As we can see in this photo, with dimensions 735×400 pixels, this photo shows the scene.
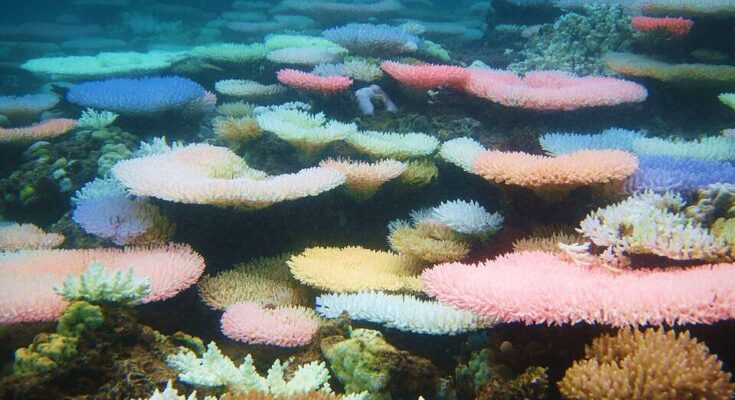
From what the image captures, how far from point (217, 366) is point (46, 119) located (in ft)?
16.4

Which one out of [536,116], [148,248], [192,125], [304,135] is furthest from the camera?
[192,125]

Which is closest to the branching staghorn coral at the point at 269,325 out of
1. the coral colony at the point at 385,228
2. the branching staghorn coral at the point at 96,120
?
the coral colony at the point at 385,228

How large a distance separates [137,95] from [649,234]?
15.8ft

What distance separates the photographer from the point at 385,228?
13.4ft

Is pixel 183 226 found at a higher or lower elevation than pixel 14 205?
higher

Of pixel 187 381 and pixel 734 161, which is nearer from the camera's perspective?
pixel 187 381

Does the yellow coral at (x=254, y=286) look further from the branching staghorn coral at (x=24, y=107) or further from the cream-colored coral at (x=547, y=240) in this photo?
the branching staghorn coral at (x=24, y=107)

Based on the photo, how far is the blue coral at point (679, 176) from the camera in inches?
119

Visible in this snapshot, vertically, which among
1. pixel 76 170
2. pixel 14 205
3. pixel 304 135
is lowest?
pixel 14 205

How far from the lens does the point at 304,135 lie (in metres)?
3.88

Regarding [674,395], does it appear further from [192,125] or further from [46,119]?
[46,119]

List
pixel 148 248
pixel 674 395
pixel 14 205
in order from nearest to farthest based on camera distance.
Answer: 1. pixel 674 395
2. pixel 148 248
3. pixel 14 205

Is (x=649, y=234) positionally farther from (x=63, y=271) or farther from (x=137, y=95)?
(x=137, y=95)

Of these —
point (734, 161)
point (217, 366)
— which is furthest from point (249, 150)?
point (734, 161)
